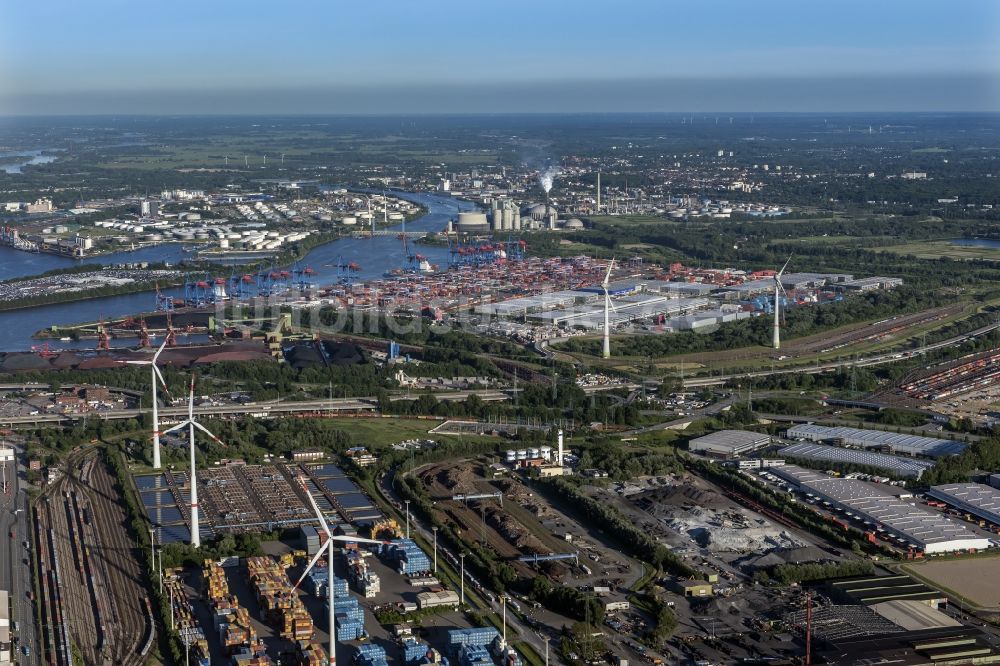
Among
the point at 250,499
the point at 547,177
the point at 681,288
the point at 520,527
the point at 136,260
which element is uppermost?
the point at 547,177

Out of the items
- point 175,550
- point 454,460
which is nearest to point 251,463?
point 454,460

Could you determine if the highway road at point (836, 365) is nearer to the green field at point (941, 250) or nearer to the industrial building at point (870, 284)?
the industrial building at point (870, 284)

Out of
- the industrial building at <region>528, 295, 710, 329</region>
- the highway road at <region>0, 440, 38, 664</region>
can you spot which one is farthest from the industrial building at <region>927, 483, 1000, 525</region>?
the industrial building at <region>528, 295, 710, 329</region>

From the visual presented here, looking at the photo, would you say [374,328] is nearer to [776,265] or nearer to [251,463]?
[251,463]

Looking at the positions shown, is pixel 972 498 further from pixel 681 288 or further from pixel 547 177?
pixel 547 177

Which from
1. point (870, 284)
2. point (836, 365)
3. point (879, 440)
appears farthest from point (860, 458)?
point (870, 284)
